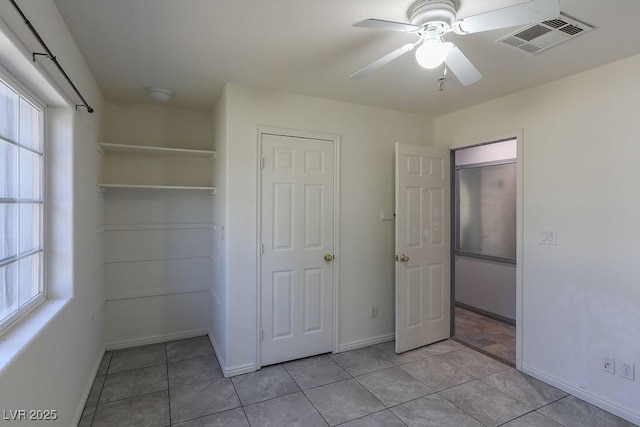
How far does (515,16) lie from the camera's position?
1351 millimetres

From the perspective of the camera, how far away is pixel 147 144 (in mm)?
3326

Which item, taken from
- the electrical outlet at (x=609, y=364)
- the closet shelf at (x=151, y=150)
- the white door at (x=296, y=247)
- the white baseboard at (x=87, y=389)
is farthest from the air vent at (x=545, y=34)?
the white baseboard at (x=87, y=389)

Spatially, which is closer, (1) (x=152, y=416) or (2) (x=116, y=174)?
(1) (x=152, y=416)

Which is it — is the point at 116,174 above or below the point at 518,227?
above

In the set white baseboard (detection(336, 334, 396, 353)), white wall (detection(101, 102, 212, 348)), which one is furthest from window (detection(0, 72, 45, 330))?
white baseboard (detection(336, 334, 396, 353))

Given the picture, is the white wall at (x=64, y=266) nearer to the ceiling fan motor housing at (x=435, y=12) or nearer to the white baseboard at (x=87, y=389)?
the white baseboard at (x=87, y=389)

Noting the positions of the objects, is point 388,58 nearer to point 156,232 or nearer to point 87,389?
point 156,232

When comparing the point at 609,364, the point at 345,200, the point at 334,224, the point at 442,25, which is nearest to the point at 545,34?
the point at 442,25

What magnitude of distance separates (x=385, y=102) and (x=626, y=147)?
185 cm

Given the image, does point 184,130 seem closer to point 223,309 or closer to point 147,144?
point 147,144

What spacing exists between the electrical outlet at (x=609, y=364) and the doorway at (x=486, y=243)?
4.13 feet

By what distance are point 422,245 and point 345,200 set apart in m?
0.93

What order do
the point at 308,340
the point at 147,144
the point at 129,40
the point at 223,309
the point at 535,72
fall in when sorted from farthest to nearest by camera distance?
the point at 147,144 < the point at 308,340 < the point at 223,309 < the point at 535,72 < the point at 129,40

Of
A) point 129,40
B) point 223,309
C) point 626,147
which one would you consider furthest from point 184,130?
point 626,147
